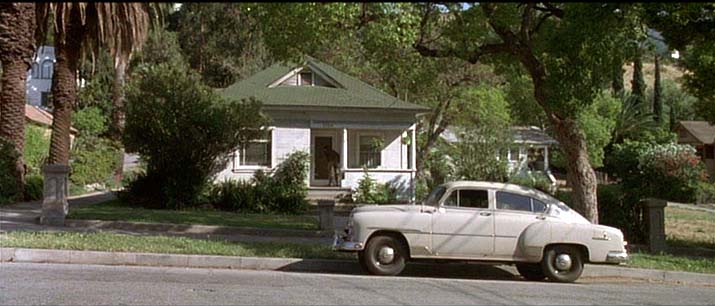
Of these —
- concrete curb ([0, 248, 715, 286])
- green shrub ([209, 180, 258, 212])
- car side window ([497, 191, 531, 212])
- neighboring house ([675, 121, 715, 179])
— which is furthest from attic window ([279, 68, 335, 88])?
neighboring house ([675, 121, 715, 179])

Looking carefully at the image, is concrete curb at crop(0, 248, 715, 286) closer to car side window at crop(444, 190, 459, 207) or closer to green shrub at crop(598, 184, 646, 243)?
car side window at crop(444, 190, 459, 207)

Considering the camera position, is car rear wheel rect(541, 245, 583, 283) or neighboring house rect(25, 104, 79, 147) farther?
neighboring house rect(25, 104, 79, 147)

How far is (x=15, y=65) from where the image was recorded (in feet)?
63.3

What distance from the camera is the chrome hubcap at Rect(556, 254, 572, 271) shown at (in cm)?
1062

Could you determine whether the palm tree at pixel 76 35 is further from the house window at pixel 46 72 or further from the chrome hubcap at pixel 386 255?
the house window at pixel 46 72

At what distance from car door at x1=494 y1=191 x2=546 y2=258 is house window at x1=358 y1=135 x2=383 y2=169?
14.5m

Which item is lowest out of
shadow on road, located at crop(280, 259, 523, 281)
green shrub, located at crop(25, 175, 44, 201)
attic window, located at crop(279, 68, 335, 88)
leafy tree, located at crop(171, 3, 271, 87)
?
shadow on road, located at crop(280, 259, 523, 281)

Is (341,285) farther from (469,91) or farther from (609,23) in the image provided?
(469,91)

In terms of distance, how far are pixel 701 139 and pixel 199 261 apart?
39.9 metres

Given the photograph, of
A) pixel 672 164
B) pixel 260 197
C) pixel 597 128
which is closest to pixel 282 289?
pixel 260 197

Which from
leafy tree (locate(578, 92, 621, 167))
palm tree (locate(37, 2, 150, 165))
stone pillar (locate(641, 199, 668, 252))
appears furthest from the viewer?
leafy tree (locate(578, 92, 621, 167))

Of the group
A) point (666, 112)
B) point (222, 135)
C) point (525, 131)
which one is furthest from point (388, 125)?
point (666, 112)

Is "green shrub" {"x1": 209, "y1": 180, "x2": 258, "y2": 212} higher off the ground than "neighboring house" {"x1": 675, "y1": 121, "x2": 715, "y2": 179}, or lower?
lower

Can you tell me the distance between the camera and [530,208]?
35.5 feet
